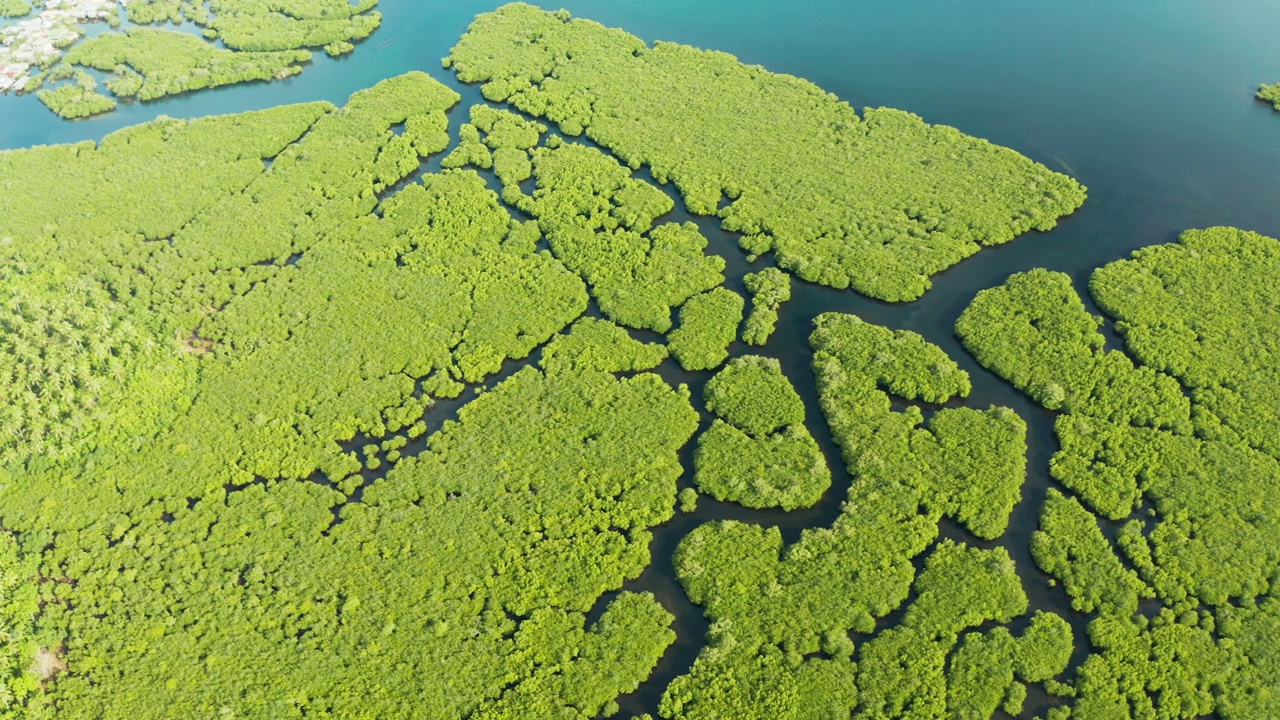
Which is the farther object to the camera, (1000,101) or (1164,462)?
(1000,101)

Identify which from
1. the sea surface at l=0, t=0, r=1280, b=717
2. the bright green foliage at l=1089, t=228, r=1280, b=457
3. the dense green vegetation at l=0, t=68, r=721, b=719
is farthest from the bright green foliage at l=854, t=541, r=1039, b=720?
the bright green foliage at l=1089, t=228, r=1280, b=457

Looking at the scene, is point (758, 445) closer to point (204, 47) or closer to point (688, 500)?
point (688, 500)

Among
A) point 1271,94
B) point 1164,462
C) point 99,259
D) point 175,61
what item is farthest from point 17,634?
point 1271,94

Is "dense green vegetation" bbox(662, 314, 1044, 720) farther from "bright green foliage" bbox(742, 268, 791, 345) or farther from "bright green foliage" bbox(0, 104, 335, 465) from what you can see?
"bright green foliage" bbox(0, 104, 335, 465)

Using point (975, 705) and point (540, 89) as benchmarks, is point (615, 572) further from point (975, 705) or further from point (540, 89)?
point (540, 89)

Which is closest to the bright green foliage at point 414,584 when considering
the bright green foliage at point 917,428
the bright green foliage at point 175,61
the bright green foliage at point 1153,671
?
the bright green foliage at point 917,428
